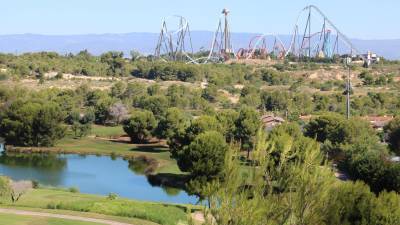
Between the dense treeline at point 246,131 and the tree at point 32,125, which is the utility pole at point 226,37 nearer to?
the dense treeline at point 246,131

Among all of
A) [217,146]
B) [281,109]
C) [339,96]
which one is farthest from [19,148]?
[339,96]

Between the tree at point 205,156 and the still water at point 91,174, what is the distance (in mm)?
2031

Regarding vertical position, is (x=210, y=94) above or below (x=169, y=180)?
above

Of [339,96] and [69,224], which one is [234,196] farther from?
[339,96]

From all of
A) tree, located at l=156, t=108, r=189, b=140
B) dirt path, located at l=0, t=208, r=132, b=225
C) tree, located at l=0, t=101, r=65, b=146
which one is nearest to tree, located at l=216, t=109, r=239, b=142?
tree, located at l=156, t=108, r=189, b=140

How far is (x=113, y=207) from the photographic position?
30578 millimetres

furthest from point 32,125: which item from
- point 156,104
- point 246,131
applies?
point 156,104

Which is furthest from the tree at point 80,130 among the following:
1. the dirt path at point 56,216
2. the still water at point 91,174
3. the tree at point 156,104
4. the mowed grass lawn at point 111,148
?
the dirt path at point 56,216

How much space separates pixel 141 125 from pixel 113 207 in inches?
1127

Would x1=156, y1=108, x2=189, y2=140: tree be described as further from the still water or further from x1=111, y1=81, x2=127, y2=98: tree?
x1=111, y1=81, x2=127, y2=98: tree

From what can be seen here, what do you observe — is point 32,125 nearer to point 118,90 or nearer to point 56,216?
point 56,216

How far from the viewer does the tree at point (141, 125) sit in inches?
2318

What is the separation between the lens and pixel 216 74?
105938 mm

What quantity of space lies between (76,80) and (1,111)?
4091 centimetres
